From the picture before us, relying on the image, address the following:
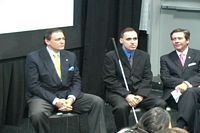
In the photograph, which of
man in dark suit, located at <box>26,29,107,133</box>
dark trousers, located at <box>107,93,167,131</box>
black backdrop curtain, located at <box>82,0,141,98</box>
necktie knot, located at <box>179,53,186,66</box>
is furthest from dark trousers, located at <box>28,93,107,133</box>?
black backdrop curtain, located at <box>82,0,141,98</box>

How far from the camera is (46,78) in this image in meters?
4.21

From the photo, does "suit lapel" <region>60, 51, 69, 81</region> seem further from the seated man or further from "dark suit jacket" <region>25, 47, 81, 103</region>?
the seated man

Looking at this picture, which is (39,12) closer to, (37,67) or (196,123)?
(37,67)

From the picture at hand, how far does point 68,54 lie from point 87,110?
590mm

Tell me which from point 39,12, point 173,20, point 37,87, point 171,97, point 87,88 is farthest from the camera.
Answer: point 173,20

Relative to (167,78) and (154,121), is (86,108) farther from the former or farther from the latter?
(154,121)

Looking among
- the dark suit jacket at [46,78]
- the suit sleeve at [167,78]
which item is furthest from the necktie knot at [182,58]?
the dark suit jacket at [46,78]

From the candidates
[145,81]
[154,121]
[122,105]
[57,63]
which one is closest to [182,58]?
[145,81]

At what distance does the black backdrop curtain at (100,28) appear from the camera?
5.54 m

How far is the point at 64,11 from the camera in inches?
202

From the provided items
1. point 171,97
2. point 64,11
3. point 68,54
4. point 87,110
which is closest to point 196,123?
point 171,97

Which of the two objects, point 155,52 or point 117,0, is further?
point 155,52

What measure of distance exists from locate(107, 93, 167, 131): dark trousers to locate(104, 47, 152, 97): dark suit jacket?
8cm

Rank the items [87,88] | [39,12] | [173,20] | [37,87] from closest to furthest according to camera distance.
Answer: [37,87]
[39,12]
[87,88]
[173,20]
